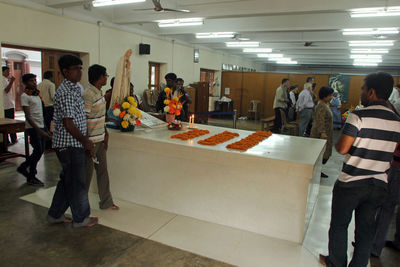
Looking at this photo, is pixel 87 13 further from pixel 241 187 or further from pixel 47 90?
pixel 241 187

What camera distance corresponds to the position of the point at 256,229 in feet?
9.55

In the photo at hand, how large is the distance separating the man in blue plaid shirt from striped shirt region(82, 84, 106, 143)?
0.41 ft

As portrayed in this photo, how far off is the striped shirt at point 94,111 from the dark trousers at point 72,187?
0.85 feet

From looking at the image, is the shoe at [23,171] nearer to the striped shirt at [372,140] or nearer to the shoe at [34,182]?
the shoe at [34,182]

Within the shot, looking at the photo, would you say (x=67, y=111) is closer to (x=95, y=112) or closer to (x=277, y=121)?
(x=95, y=112)

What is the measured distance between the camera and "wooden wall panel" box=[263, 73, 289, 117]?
1303cm

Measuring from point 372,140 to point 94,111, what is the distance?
2.42 metres

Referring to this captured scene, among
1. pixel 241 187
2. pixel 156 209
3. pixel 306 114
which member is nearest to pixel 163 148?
pixel 156 209

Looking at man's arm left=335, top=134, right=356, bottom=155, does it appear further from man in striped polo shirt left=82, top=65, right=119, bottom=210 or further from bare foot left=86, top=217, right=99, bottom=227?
bare foot left=86, top=217, right=99, bottom=227

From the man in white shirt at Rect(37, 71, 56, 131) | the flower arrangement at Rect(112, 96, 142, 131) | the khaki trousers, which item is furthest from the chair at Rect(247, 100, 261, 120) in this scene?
the khaki trousers

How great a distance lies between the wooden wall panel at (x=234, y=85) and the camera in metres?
14.2

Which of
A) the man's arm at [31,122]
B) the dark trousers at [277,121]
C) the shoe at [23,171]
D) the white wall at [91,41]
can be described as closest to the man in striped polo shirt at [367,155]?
the man's arm at [31,122]

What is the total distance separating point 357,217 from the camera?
7.07ft

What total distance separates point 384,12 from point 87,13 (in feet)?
22.6
